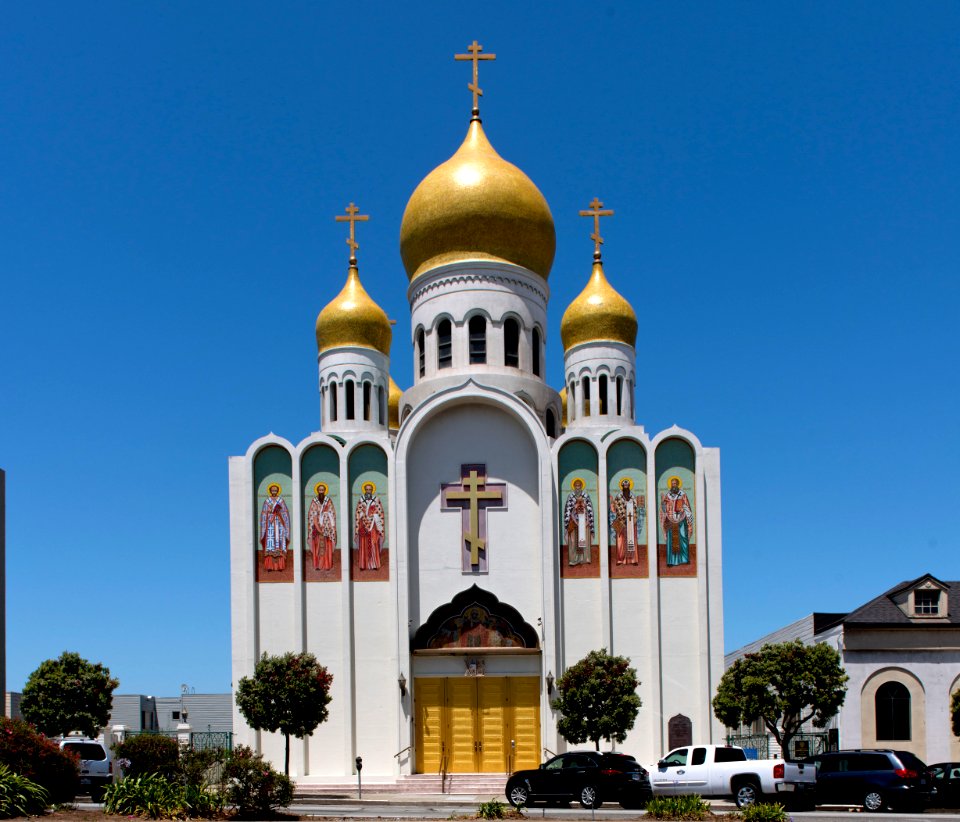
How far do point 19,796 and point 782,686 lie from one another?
20440 millimetres

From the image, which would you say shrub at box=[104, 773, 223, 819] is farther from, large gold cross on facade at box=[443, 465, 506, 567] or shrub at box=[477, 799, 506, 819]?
large gold cross on facade at box=[443, 465, 506, 567]

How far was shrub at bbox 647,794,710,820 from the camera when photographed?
83.0ft

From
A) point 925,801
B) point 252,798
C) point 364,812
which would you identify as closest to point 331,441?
point 364,812

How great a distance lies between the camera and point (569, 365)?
48.7 meters

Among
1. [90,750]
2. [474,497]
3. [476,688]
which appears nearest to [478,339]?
[474,497]

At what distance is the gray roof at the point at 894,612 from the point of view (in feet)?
136

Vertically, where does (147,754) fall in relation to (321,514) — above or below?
below

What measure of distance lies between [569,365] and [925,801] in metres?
23.1

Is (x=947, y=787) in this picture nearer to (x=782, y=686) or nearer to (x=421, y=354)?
(x=782, y=686)

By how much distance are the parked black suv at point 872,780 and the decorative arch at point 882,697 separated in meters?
11.8

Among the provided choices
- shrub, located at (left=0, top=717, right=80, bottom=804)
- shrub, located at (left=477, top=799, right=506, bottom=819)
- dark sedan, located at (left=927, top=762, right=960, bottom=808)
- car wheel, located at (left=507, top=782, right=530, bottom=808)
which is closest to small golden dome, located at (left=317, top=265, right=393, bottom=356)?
car wheel, located at (left=507, top=782, right=530, bottom=808)

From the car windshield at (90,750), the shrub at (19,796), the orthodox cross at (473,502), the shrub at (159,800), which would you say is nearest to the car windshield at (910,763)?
the orthodox cross at (473,502)

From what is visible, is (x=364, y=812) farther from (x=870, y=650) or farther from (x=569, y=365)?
(x=569, y=365)

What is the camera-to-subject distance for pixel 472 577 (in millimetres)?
39500
